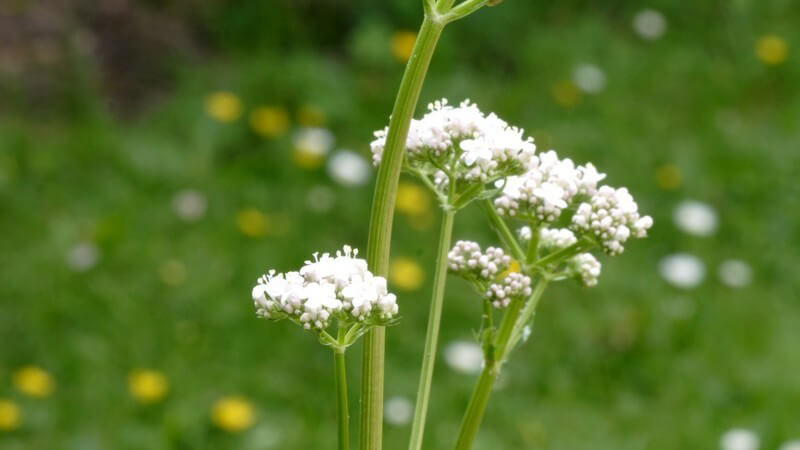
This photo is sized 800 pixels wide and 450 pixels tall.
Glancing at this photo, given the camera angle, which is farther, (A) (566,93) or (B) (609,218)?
(A) (566,93)

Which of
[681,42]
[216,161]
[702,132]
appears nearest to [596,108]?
[702,132]

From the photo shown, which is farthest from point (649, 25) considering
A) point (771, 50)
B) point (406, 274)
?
point (406, 274)

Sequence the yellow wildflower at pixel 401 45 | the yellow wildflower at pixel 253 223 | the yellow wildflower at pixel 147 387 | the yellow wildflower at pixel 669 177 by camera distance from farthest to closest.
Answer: the yellow wildflower at pixel 401 45
the yellow wildflower at pixel 669 177
the yellow wildflower at pixel 253 223
the yellow wildflower at pixel 147 387

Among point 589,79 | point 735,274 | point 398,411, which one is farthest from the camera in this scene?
point 589,79

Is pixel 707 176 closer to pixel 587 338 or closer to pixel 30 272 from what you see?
pixel 587 338

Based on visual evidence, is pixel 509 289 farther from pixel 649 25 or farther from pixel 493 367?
pixel 649 25

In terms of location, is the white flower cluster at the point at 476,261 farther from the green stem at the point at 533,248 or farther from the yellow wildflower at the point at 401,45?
the yellow wildflower at the point at 401,45

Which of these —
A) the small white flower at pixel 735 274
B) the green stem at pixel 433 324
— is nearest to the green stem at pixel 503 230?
the green stem at pixel 433 324
